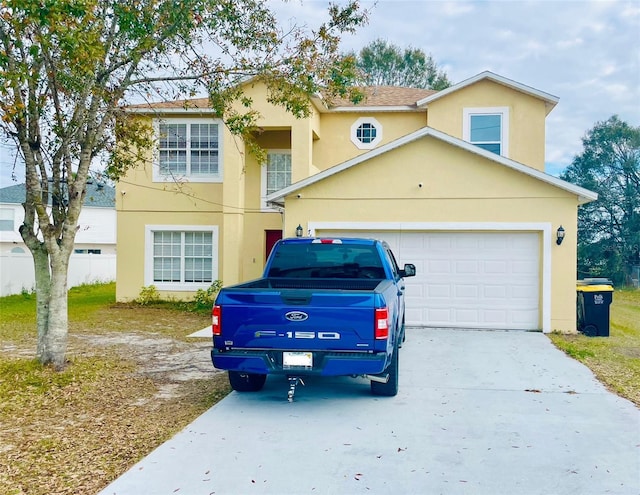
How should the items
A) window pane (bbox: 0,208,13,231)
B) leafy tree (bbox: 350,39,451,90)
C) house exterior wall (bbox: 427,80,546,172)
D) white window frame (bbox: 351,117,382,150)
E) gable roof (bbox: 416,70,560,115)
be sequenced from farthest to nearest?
leafy tree (bbox: 350,39,451,90), window pane (bbox: 0,208,13,231), white window frame (bbox: 351,117,382,150), house exterior wall (bbox: 427,80,546,172), gable roof (bbox: 416,70,560,115)

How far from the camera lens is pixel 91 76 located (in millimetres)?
7719

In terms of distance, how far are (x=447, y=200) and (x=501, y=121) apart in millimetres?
5346

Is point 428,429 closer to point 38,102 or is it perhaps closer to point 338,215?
point 38,102

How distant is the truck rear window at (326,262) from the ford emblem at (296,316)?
2.03 m

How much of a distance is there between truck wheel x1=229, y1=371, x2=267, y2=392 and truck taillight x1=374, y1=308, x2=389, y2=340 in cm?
197

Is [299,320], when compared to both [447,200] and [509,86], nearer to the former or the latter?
[447,200]

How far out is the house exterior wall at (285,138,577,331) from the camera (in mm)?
12539

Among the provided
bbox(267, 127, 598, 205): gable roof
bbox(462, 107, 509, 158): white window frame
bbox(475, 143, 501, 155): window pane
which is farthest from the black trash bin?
bbox(475, 143, 501, 155): window pane

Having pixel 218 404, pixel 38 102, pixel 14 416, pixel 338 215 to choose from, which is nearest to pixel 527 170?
pixel 338 215

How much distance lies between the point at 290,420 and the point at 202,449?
120cm

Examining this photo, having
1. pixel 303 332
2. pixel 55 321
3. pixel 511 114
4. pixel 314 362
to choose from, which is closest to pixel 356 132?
pixel 511 114

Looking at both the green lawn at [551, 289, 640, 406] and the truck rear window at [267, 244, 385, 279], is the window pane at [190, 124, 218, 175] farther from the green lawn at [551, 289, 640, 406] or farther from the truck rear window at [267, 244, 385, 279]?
the green lawn at [551, 289, 640, 406]

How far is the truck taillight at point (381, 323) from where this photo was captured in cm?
623

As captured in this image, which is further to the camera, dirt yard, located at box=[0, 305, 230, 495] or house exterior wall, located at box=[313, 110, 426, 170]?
house exterior wall, located at box=[313, 110, 426, 170]
